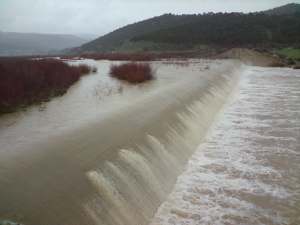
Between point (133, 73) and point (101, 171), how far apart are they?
1361cm

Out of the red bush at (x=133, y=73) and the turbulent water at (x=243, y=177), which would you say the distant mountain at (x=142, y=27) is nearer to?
the red bush at (x=133, y=73)

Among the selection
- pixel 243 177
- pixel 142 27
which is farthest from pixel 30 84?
pixel 142 27

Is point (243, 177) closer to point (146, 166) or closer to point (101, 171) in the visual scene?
point (146, 166)

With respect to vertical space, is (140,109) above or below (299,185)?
above

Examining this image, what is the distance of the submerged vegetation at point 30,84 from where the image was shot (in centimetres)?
1154

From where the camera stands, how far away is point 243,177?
7.36 meters

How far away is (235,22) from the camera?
84.9 meters

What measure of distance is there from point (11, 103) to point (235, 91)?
12.0 m

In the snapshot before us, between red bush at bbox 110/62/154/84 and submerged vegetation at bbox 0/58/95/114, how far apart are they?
8.02 ft

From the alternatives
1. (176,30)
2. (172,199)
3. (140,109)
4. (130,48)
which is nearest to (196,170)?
(172,199)

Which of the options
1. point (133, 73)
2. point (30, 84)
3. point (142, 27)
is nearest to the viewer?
point (30, 84)

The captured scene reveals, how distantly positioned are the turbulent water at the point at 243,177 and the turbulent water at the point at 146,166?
20 millimetres

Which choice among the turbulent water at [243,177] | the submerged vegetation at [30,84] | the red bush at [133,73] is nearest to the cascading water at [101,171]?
the turbulent water at [243,177]

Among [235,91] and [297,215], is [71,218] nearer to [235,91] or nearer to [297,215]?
[297,215]
